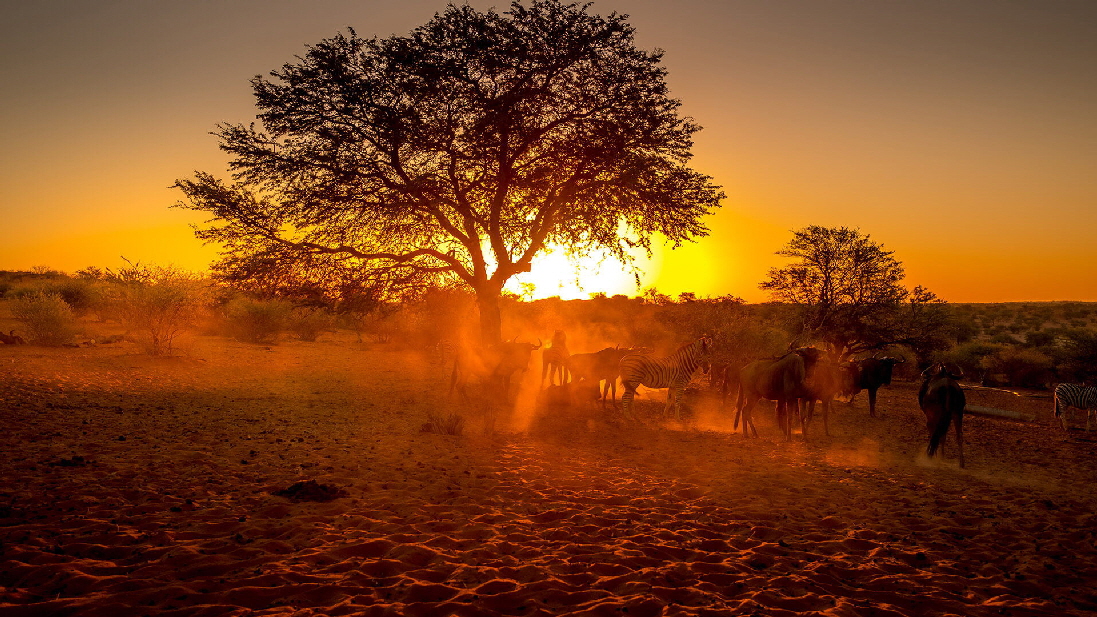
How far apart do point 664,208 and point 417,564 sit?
1231 cm

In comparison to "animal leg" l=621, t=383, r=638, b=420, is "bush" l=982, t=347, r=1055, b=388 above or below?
above

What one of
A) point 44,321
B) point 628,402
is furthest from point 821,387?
point 44,321

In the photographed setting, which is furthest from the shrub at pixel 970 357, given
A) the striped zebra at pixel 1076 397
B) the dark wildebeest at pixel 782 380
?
the dark wildebeest at pixel 782 380

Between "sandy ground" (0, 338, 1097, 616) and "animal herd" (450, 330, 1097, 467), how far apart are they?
840mm

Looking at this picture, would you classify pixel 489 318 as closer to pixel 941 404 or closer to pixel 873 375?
pixel 941 404

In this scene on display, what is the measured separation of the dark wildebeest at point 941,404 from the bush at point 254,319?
27.9 m

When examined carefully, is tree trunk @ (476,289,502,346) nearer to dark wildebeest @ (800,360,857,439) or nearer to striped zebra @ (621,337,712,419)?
striped zebra @ (621,337,712,419)

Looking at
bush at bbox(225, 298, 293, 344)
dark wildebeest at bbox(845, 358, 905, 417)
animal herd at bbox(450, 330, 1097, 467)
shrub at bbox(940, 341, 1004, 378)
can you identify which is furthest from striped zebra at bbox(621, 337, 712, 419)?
shrub at bbox(940, 341, 1004, 378)

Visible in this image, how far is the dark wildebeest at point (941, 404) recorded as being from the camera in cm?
926

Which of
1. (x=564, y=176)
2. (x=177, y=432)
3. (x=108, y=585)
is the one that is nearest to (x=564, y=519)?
(x=108, y=585)

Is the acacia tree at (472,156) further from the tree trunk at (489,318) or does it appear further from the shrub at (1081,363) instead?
the shrub at (1081,363)

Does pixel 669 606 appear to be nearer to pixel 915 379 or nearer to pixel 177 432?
pixel 177 432

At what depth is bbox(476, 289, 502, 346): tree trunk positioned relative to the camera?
1510cm

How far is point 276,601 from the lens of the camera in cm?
403
